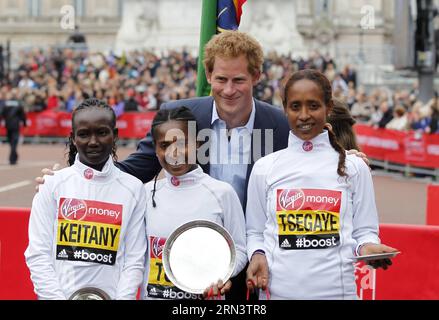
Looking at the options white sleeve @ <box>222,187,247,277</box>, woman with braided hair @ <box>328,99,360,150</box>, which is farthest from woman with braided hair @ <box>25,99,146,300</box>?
woman with braided hair @ <box>328,99,360,150</box>

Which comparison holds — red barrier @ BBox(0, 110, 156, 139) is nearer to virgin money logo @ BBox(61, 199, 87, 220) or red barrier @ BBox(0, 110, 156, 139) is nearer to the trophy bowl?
virgin money logo @ BBox(61, 199, 87, 220)

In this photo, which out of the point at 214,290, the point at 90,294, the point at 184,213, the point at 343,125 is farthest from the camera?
the point at 343,125

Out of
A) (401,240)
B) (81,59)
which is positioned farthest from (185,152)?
(81,59)

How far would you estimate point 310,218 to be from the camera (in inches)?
193

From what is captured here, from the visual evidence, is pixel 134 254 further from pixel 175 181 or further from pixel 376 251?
pixel 376 251

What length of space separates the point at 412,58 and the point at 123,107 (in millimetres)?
9723

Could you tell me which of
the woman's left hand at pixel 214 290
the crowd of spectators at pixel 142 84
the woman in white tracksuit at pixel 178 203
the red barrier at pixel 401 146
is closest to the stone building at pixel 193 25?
the crowd of spectators at pixel 142 84

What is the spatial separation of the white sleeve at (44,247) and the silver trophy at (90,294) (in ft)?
0.73

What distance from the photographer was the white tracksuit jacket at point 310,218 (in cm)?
485

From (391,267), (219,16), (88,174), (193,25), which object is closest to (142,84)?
(193,25)

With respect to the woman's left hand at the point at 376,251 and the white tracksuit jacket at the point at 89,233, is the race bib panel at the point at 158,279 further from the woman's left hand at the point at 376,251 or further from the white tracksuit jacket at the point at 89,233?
the woman's left hand at the point at 376,251

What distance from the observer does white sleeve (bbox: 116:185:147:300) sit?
5.00 metres

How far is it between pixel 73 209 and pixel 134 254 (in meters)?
0.38

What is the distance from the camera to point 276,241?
4949 mm
